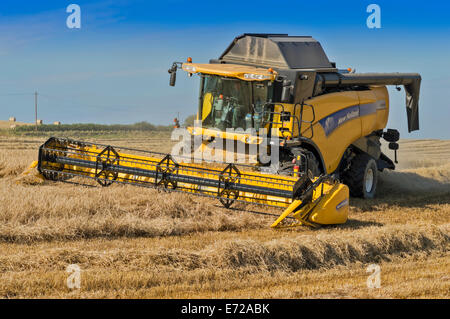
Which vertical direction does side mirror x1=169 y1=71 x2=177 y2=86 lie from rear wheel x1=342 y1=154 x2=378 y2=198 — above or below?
above

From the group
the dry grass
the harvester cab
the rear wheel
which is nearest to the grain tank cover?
the harvester cab

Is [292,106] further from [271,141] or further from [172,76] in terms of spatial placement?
[172,76]

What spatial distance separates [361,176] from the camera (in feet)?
39.0

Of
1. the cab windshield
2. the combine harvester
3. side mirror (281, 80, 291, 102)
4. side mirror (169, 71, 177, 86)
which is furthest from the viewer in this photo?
side mirror (169, 71, 177, 86)

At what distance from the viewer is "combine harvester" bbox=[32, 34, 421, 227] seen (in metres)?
8.73

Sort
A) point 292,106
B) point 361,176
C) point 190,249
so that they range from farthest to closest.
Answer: point 361,176, point 292,106, point 190,249

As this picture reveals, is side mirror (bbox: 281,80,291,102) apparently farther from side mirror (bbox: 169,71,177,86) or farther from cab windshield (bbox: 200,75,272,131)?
side mirror (bbox: 169,71,177,86)

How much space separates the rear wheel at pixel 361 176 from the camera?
39.0 ft

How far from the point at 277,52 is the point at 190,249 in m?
4.77

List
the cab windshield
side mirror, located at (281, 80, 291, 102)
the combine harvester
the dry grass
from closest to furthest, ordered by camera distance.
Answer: the dry grass
the combine harvester
side mirror, located at (281, 80, 291, 102)
the cab windshield

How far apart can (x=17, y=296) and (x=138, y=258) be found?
134 cm

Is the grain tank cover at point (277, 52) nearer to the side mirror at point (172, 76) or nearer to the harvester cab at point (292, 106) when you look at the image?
the harvester cab at point (292, 106)

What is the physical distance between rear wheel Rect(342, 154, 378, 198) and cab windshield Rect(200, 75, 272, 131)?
8.68 ft

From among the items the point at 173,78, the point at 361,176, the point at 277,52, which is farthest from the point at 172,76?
the point at 361,176
